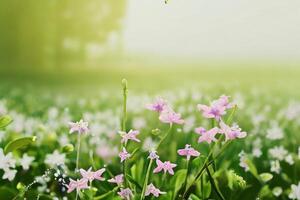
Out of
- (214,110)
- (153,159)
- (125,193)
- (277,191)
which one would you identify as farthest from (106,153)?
(214,110)

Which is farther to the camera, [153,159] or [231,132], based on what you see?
[153,159]

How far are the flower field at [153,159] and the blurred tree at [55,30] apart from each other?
5634 mm

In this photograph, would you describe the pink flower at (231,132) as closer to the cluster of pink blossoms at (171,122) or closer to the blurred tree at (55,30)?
the cluster of pink blossoms at (171,122)

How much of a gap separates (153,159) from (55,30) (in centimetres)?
817

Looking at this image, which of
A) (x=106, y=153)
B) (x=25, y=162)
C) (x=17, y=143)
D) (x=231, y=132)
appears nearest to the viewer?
(x=231, y=132)

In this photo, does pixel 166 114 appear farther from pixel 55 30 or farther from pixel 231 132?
pixel 55 30

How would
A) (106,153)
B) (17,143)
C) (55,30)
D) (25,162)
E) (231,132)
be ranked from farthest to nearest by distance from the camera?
(55,30) < (106,153) < (25,162) < (17,143) < (231,132)

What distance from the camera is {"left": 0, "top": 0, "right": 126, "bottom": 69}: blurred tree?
9.23 meters

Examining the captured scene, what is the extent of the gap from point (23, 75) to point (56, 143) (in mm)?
6733

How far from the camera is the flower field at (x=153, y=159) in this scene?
1475mm

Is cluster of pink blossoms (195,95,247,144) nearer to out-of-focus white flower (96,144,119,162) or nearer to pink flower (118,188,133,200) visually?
pink flower (118,188,133,200)

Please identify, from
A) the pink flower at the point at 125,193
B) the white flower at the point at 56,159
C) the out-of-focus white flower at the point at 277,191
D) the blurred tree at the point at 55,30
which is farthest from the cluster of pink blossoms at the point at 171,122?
the blurred tree at the point at 55,30

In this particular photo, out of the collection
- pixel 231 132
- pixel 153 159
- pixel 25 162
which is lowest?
pixel 25 162

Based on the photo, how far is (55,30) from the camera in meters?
9.59
